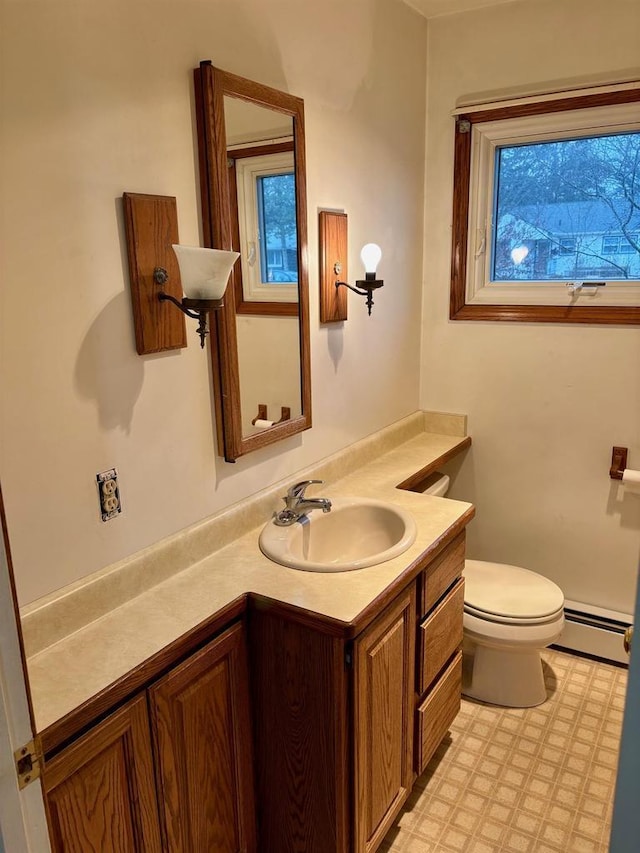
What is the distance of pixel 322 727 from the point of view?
154 cm

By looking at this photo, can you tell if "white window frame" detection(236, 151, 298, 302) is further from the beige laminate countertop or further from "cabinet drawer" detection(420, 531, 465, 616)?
"cabinet drawer" detection(420, 531, 465, 616)

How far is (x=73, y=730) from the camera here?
3.80 ft

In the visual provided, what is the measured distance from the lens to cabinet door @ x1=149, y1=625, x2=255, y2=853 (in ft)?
4.50

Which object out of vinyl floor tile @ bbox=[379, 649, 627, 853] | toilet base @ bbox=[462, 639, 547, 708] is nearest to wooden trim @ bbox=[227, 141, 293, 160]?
toilet base @ bbox=[462, 639, 547, 708]

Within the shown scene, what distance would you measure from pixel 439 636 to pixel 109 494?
108 centimetres

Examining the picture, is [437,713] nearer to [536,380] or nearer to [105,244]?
[536,380]

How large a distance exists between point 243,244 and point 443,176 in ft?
4.36

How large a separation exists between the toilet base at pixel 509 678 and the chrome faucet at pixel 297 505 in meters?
0.95

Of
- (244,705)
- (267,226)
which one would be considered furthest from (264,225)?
(244,705)

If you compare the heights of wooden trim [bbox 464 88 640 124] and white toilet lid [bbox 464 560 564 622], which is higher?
wooden trim [bbox 464 88 640 124]

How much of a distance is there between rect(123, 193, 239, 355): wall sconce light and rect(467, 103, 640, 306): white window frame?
1548mm

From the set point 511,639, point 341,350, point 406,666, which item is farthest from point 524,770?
point 341,350

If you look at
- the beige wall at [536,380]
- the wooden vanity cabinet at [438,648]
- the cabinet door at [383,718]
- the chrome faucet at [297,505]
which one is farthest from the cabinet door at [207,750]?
the beige wall at [536,380]

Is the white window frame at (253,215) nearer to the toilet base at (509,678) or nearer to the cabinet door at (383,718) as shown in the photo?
the cabinet door at (383,718)
